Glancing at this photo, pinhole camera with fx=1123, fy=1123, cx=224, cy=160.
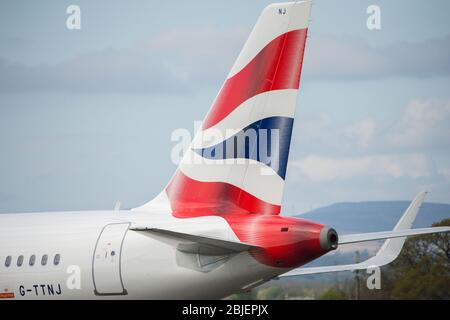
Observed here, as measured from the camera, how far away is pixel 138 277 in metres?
23.8

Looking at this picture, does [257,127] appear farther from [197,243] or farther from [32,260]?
[32,260]

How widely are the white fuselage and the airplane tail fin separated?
97 centimetres

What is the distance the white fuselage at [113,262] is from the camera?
911 inches

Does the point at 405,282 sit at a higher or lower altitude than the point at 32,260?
lower

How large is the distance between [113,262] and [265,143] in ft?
13.7

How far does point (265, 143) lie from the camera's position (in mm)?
24531

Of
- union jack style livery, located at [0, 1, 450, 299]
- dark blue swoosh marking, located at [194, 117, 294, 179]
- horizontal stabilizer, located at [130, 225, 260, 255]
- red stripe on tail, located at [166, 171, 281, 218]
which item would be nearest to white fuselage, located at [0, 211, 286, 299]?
union jack style livery, located at [0, 1, 450, 299]

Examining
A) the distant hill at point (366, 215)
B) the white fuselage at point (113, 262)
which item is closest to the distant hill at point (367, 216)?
the distant hill at point (366, 215)

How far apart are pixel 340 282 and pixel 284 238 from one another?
90.6ft

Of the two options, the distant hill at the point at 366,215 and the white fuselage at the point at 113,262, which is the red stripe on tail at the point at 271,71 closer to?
the white fuselage at the point at 113,262

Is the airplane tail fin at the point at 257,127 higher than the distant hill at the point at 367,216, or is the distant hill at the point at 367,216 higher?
the airplane tail fin at the point at 257,127

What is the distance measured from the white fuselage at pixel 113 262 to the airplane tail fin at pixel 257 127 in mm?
975

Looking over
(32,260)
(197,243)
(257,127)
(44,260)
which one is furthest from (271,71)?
(32,260)
